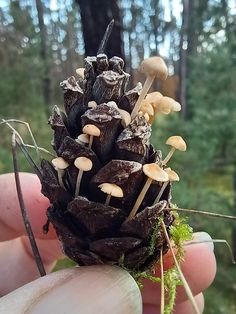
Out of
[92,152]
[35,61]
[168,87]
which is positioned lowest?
[168,87]

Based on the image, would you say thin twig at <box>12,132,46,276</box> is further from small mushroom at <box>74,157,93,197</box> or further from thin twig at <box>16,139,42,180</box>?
small mushroom at <box>74,157,93,197</box>

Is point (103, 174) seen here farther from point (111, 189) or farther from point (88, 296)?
point (88, 296)

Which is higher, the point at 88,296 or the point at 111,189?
the point at 111,189

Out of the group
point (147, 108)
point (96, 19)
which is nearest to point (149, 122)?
point (147, 108)

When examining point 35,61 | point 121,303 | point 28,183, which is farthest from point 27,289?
point 35,61

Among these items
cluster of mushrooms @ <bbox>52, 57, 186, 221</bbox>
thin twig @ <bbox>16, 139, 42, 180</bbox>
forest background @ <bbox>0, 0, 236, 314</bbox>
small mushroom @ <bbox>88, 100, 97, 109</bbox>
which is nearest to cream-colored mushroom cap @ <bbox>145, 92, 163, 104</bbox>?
cluster of mushrooms @ <bbox>52, 57, 186, 221</bbox>

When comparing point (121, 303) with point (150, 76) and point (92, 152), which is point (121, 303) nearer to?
point (92, 152)

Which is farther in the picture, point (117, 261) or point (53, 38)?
point (53, 38)
